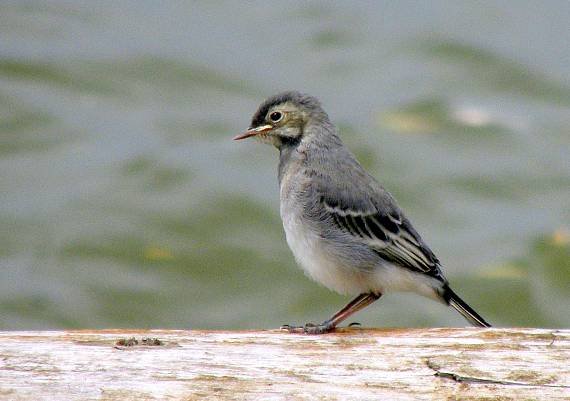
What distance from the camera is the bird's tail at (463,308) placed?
7.16 m

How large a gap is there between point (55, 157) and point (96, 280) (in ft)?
7.64

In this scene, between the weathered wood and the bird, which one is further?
the bird

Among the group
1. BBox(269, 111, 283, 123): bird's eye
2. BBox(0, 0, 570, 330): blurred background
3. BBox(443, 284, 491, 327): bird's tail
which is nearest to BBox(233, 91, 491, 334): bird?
BBox(443, 284, 491, 327): bird's tail

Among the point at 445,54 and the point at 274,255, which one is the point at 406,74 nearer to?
the point at 445,54

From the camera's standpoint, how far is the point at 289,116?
26.2 feet

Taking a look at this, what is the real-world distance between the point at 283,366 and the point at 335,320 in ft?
4.29

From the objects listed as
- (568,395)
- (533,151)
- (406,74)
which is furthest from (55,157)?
(568,395)

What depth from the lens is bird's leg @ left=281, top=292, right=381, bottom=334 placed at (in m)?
6.69

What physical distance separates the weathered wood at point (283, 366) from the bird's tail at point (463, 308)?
3.15ft

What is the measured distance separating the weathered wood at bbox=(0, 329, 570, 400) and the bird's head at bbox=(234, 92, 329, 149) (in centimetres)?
222

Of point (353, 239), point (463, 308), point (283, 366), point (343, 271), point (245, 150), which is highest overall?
point (245, 150)

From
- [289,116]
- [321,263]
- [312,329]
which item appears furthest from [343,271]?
[289,116]

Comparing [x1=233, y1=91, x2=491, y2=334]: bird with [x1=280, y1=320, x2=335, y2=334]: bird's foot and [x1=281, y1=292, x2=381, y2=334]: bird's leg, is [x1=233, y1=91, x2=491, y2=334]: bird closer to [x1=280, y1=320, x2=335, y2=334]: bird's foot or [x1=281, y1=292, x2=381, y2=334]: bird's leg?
[x1=281, y1=292, x2=381, y2=334]: bird's leg

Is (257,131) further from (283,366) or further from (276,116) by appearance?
(283,366)
